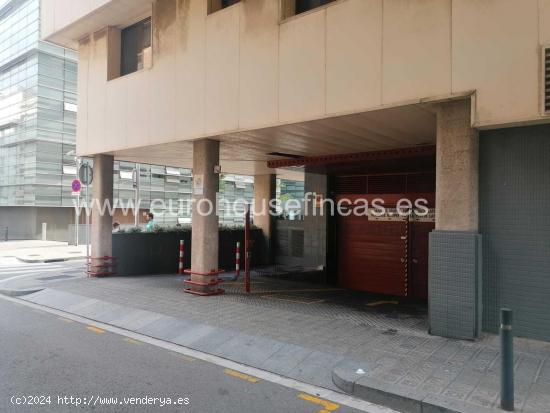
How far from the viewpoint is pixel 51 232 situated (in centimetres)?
3350

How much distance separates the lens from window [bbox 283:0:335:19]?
8328 mm

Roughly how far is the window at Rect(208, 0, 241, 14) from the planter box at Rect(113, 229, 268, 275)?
6.76 metres

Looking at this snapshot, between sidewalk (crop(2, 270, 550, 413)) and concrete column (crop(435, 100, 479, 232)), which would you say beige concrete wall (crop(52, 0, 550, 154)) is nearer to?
concrete column (crop(435, 100, 479, 232))

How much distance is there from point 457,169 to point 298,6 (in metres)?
4.37

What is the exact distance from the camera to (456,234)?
255 inches

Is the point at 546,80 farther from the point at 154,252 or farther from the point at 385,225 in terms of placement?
the point at 154,252

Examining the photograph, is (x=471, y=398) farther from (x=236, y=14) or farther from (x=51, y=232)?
(x=51, y=232)

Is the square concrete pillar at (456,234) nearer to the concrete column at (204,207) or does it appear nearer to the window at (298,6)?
the window at (298,6)

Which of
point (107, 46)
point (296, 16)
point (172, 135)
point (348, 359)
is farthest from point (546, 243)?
point (107, 46)

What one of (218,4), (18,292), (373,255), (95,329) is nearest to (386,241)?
(373,255)

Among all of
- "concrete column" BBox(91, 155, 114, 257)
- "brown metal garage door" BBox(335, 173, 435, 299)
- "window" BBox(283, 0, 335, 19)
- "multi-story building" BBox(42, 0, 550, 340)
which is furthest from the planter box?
"window" BBox(283, 0, 335, 19)

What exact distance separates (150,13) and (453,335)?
9803 mm

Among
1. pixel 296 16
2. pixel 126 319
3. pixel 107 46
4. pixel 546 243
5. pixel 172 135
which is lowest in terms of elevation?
pixel 126 319

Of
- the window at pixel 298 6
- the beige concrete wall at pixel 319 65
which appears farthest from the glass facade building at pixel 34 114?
the window at pixel 298 6
